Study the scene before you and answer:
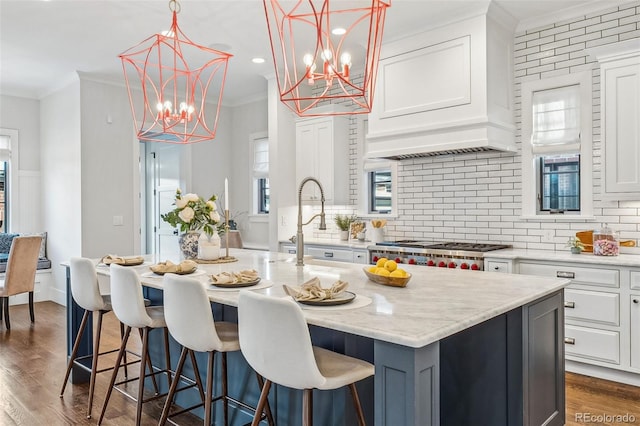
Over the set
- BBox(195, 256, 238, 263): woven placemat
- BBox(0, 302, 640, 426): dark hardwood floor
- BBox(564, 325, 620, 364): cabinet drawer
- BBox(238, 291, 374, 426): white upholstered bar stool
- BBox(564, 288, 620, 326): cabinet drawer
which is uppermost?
BBox(195, 256, 238, 263): woven placemat

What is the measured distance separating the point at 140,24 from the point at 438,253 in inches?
128

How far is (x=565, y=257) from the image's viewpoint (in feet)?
11.9

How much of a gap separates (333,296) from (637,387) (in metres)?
2.72

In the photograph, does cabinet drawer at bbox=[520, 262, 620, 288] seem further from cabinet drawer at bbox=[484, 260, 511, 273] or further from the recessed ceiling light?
the recessed ceiling light

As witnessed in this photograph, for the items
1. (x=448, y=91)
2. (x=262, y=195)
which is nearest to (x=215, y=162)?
(x=262, y=195)

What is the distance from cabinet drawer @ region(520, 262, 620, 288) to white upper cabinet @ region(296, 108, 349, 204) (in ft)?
7.61

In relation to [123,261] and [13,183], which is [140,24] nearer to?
[123,261]

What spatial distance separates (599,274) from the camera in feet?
11.4

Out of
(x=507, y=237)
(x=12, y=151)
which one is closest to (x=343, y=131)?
(x=507, y=237)

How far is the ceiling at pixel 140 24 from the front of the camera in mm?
3889

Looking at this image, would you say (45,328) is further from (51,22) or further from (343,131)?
(343,131)

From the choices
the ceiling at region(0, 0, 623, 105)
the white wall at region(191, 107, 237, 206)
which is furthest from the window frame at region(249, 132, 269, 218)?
the ceiling at region(0, 0, 623, 105)

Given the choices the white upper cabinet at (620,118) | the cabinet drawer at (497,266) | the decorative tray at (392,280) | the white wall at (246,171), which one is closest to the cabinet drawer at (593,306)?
the cabinet drawer at (497,266)

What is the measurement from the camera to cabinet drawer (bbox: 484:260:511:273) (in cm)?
381
